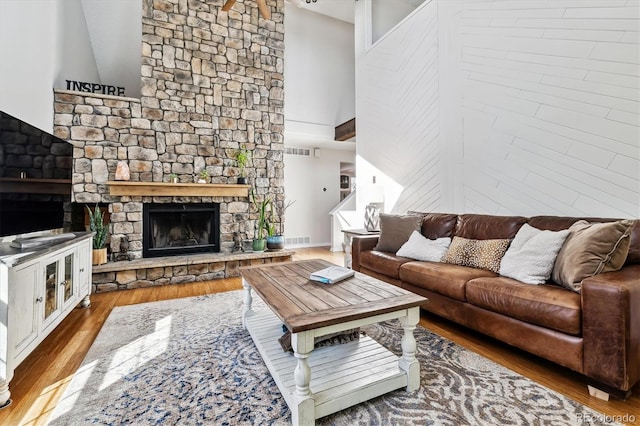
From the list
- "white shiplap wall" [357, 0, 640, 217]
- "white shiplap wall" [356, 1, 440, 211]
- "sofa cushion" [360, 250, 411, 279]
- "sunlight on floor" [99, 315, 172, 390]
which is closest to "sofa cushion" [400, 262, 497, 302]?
"sofa cushion" [360, 250, 411, 279]

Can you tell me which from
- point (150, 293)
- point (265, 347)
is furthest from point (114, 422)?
point (150, 293)

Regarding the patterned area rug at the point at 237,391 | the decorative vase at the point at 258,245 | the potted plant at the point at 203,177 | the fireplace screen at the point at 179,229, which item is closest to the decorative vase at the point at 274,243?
the decorative vase at the point at 258,245

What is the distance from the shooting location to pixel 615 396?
154 centimetres

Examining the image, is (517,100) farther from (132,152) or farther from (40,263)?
(132,152)

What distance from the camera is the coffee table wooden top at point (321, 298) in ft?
4.59

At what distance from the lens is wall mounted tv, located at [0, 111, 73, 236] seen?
1.95 meters

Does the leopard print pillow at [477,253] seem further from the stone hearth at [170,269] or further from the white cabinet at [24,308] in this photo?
the white cabinet at [24,308]

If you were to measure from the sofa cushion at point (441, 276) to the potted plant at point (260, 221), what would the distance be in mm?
2340

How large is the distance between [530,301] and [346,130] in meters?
4.90

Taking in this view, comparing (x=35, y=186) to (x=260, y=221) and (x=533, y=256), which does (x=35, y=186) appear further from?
(x=533, y=256)

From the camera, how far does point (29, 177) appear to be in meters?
2.21

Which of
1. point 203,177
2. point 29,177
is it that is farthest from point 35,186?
point 203,177

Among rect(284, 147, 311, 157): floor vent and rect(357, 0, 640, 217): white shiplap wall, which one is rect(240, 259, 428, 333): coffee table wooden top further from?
rect(284, 147, 311, 157): floor vent

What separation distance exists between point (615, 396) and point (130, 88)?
611 centimetres
